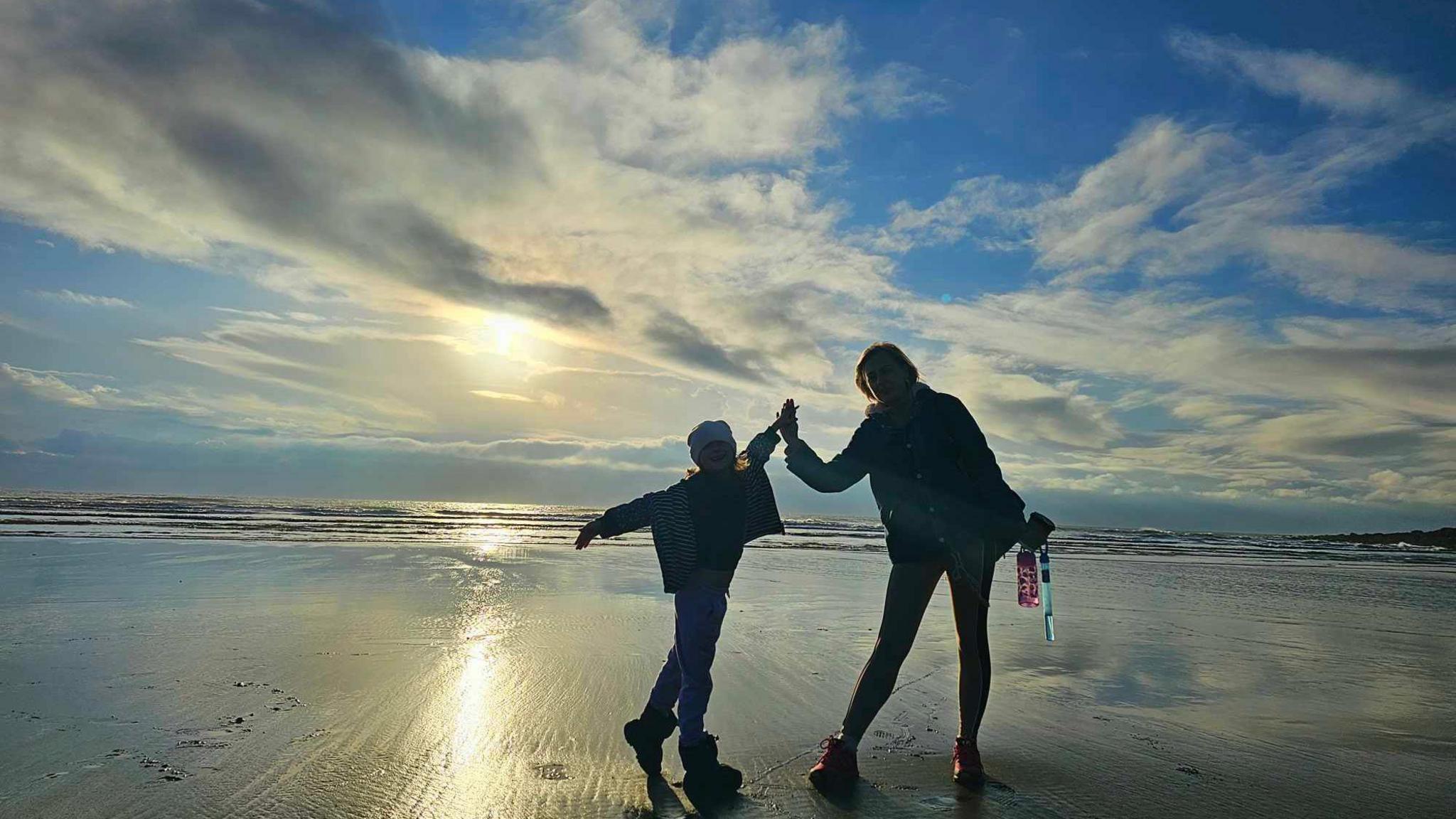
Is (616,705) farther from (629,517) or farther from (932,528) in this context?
(932,528)

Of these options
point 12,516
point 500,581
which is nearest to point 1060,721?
point 500,581

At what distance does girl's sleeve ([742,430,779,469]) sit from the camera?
433 cm

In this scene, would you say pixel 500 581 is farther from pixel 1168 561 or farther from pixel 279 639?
pixel 1168 561

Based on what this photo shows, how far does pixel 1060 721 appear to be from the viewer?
5.06m

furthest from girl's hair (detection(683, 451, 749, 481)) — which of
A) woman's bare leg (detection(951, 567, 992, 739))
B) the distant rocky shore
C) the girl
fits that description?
the distant rocky shore

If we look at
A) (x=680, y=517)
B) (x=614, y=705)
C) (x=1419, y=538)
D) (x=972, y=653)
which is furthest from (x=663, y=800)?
(x=1419, y=538)

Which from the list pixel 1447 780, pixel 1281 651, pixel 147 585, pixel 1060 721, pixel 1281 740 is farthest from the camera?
pixel 147 585

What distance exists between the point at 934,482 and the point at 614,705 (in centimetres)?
252

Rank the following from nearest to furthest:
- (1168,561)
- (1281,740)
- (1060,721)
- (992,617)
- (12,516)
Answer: (1281,740) → (1060,721) → (992,617) → (1168,561) → (12,516)

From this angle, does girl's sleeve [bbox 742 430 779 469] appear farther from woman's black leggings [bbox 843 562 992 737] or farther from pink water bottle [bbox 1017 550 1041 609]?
pink water bottle [bbox 1017 550 1041 609]

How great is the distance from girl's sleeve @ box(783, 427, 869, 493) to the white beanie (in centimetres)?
34

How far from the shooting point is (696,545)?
4035mm

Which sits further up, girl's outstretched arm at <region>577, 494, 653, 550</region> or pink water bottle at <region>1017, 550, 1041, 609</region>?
girl's outstretched arm at <region>577, 494, 653, 550</region>

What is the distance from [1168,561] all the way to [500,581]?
21435 millimetres
